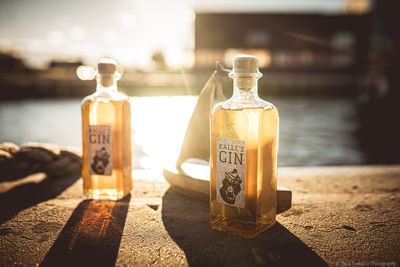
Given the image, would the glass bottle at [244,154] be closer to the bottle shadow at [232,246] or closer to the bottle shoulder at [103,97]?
the bottle shadow at [232,246]

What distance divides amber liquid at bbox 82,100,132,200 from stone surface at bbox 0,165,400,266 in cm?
7

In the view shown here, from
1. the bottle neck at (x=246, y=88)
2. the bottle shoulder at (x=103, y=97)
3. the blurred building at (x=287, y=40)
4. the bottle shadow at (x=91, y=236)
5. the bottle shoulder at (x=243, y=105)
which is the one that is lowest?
the bottle shadow at (x=91, y=236)

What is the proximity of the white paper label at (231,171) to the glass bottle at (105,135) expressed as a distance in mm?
655

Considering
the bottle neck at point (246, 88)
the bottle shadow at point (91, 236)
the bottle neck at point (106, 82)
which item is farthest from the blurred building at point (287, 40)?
the bottle neck at point (246, 88)

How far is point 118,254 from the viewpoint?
1.27 metres

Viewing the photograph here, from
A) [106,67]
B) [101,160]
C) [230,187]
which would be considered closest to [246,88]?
[230,187]

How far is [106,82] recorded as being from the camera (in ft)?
→ 5.91

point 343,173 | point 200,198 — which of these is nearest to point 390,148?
point 343,173

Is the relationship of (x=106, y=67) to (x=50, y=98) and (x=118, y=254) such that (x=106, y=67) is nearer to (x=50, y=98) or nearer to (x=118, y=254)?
(x=118, y=254)

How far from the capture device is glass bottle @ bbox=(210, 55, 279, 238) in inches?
53.7

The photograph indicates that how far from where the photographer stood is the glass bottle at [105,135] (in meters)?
1.79

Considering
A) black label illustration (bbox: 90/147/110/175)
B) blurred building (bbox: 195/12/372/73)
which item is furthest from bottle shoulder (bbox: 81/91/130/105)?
blurred building (bbox: 195/12/372/73)

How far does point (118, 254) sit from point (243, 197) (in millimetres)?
553

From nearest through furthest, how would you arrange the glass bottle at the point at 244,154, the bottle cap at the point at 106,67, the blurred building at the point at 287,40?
the glass bottle at the point at 244,154, the bottle cap at the point at 106,67, the blurred building at the point at 287,40
